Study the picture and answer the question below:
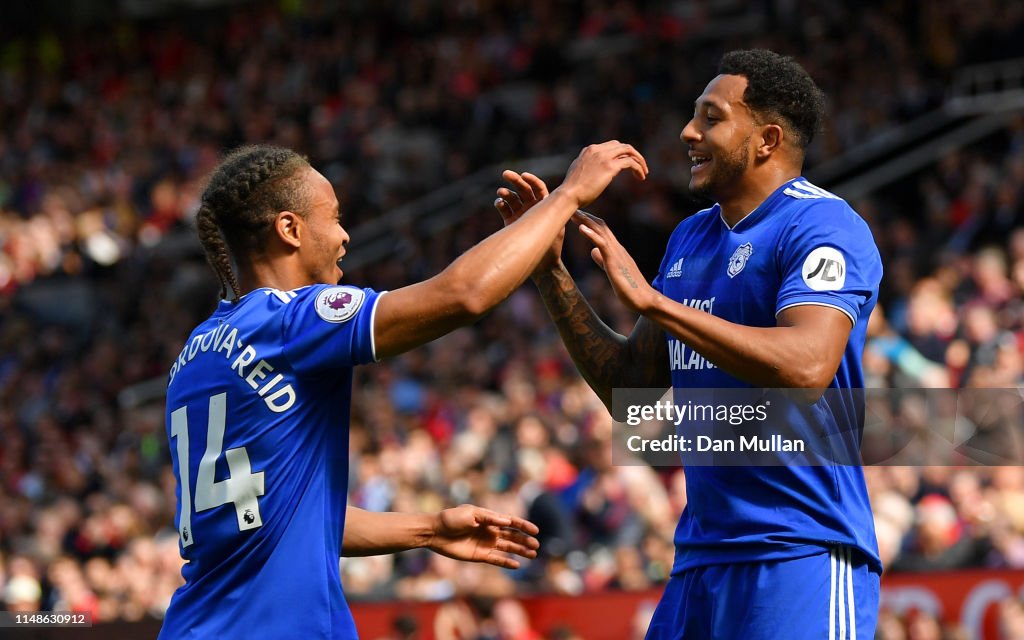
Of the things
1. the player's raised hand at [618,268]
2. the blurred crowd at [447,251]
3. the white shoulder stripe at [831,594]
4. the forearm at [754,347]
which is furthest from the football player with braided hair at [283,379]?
the white shoulder stripe at [831,594]

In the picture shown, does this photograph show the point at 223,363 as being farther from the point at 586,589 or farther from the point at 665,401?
the point at 586,589

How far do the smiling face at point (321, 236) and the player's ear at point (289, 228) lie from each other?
2 centimetres

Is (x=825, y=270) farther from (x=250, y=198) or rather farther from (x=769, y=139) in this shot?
(x=250, y=198)

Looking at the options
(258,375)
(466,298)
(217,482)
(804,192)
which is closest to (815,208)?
(804,192)

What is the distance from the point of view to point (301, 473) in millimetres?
3805

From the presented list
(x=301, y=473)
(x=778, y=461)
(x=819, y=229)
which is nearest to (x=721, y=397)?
(x=778, y=461)

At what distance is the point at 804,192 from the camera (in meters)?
4.53

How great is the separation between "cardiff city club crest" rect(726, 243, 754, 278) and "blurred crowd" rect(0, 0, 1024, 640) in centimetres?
175

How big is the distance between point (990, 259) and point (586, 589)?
12.8 feet

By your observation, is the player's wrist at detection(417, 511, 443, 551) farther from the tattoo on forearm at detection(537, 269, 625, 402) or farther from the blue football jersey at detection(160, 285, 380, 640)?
the tattoo on forearm at detection(537, 269, 625, 402)

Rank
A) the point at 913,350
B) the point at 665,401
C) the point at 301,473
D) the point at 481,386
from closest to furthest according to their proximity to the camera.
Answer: the point at 301,473
the point at 665,401
the point at 913,350
the point at 481,386

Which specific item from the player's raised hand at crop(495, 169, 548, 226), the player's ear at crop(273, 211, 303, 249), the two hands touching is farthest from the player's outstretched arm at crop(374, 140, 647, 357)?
the player's raised hand at crop(495, 169, 548, 226)

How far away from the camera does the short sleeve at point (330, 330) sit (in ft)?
12.0

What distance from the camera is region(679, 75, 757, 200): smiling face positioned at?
4598 mm
